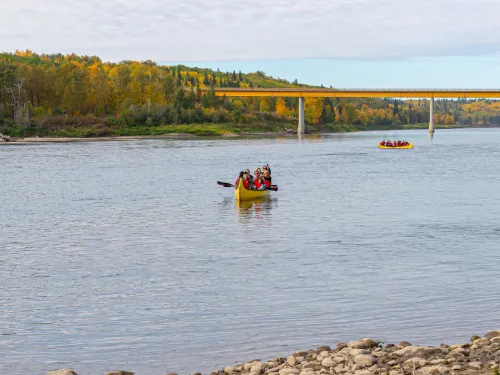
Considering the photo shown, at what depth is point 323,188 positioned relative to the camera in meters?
57.2

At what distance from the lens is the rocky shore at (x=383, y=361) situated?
14430mm

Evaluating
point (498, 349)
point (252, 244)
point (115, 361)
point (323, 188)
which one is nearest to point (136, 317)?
point (115, 361)

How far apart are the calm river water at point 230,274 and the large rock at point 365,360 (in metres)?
2.28

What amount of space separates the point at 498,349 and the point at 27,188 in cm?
4848

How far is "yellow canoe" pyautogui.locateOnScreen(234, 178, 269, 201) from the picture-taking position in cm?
4916

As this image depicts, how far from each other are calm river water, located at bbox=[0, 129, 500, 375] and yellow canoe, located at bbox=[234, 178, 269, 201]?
1331 mm

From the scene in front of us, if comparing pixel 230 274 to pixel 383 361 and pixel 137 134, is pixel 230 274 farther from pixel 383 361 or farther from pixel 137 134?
pixel 137 134

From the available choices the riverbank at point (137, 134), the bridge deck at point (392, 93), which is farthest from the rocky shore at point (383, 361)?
the bridge deck at point (392, 93)

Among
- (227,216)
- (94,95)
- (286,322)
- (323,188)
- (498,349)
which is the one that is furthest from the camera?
(94,95)

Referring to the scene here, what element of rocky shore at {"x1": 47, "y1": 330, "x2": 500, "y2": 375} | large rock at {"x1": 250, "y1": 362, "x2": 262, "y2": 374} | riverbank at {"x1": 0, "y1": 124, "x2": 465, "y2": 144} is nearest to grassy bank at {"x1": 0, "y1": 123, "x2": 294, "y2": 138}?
riverbank at {"x1": 0, "y1": 124, "x2": 465, "y2": 144}

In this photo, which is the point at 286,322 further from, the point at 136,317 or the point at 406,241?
the point at 406,241

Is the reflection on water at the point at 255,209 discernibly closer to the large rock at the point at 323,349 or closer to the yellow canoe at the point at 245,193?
the yellow canoe at the point at 245,193

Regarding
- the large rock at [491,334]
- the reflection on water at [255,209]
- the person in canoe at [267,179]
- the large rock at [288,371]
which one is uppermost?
the person in canoe at [267,179]

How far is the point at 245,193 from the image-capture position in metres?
49.8
